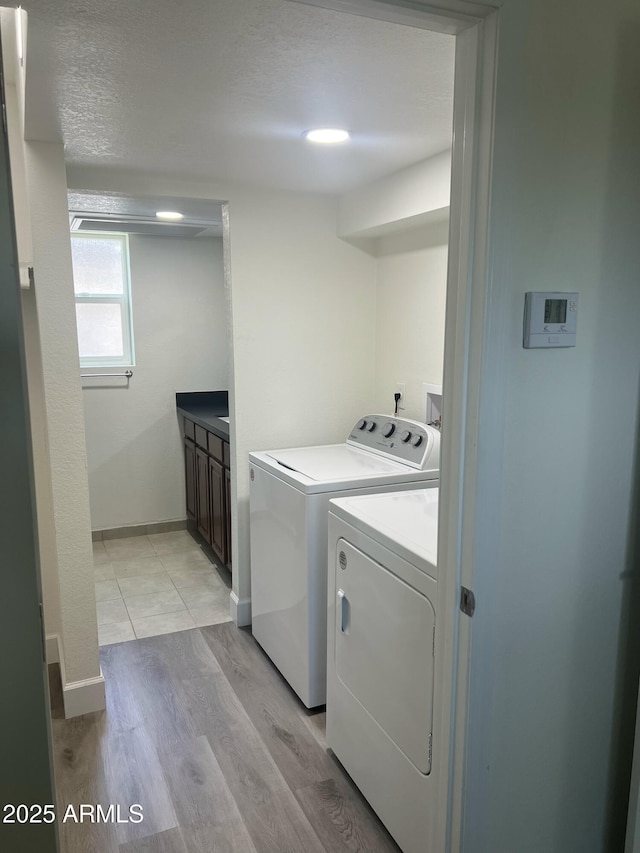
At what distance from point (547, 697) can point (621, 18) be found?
1.43 metres

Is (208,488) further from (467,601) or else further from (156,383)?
(467,601)

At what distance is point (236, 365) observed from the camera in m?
2.99

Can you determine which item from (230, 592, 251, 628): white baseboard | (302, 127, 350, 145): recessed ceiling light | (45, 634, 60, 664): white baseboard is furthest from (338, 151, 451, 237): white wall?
(45, 634, 60, 664): white baseboard

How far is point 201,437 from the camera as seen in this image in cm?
399

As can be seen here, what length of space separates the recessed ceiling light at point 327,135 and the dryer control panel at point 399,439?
3.91ft

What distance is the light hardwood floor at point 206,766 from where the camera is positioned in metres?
1.89

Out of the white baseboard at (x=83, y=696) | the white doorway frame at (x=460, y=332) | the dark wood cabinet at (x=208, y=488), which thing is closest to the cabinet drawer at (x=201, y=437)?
the dark wood cabinet at (x=208, y=488)

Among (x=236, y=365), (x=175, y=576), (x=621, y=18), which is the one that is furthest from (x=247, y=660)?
(x=621, y=18)

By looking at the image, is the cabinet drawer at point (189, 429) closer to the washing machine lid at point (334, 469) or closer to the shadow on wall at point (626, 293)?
the washing machine lid at point (334, 469)

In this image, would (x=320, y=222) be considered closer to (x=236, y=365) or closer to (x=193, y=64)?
(x=236, y=365)

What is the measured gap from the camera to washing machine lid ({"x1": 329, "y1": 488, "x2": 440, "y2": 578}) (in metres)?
1.67

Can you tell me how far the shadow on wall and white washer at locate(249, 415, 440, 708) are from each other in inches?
44.6

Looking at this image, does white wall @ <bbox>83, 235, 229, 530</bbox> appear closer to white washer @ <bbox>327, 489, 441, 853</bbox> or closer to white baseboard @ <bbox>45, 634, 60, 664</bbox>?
white baseboard @ <bbox>45, 634, 60, 664</bbox>

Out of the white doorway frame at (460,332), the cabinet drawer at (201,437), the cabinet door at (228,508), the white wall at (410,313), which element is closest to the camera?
the white doorway frame at (460,332)
